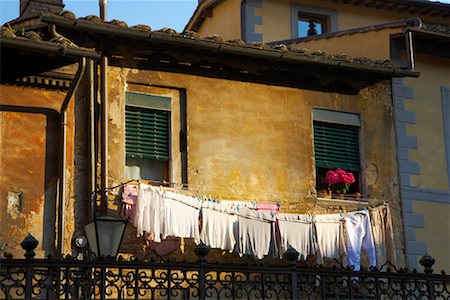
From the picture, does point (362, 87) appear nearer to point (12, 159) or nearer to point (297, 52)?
point (297, 52)

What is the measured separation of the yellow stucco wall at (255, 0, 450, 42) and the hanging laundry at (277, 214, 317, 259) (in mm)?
6769

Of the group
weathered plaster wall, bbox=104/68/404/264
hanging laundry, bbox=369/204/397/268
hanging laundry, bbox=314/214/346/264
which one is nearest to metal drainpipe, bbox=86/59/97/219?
weathered plaster wall, bbox=104/68/404/264

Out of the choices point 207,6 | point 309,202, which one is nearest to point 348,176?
point 309,202

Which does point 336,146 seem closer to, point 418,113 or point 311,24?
point 418,113

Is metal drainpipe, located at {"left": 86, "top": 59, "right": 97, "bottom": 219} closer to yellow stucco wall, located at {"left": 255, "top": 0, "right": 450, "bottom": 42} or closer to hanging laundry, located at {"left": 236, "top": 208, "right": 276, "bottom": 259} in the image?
hanging laundry, located at {"left": 236, "top": 208, "right": 276, "bottom": 259}

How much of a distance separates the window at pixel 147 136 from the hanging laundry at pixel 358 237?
316 centimetres

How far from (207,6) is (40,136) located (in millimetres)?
9823

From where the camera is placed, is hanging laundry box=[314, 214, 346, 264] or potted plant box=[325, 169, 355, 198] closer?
hanging laundry box=[314, 214, 346, 264]

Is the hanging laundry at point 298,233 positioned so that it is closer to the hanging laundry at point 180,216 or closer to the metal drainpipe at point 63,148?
the hanging laundry at point 180,216

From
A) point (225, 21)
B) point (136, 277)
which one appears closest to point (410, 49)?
point (225, 21)

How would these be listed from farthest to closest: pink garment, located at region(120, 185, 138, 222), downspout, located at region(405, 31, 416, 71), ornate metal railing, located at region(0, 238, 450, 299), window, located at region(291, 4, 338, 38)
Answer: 1. window, located at region(291, 4, 338, 38)
2. downspout, located at region(405, 31, 416, 71)
3. pink garment, located at region(120, 185, 138, 222)
4. ornate metal railing, located at region(0, 238, 450, 299)

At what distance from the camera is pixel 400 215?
60.5 feet

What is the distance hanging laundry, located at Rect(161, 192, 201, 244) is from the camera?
16.0 meters

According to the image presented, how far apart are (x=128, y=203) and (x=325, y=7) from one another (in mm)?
9630
